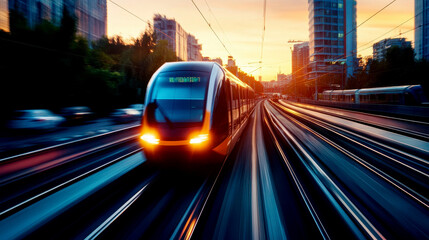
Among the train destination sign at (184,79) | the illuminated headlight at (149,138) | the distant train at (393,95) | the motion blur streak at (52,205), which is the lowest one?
the motion blur streak at (52,205)

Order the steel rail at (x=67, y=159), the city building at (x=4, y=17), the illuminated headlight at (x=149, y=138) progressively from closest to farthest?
the illuminated headlight at (x=149, y=138) → the steel rail at (x=67, y=159) → the city building at (x=4, y=17)

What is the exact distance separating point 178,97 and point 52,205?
327 centimetres

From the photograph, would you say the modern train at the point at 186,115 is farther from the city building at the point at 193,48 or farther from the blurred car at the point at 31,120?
the city building at the point at 193,48

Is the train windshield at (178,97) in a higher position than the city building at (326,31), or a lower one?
lower

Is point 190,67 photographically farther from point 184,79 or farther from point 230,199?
point 230,199

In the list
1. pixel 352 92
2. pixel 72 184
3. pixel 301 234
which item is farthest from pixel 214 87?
pixel 352 92

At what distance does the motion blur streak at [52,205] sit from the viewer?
3.83 metres

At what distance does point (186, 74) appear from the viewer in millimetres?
6059

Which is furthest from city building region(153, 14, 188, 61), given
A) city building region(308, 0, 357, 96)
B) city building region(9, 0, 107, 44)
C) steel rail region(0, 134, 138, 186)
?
steel rail region(0, 134, 138, 186)

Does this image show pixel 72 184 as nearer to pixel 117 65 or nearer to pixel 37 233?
pixel 37 233

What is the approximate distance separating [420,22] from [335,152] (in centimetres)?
10350

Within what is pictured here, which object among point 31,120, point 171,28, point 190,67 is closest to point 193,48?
point 171,28

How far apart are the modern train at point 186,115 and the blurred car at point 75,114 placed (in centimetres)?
1836

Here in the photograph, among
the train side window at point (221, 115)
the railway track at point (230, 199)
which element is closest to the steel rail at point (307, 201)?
the railway track at point (230, 199)
